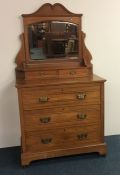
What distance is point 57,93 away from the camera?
8.10 ft

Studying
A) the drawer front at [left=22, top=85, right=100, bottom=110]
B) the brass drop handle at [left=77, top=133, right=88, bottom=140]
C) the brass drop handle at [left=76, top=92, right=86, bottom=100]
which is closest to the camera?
the drawer front at [left=22, top=85, right=100, bottom=110]

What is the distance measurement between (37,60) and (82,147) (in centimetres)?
109

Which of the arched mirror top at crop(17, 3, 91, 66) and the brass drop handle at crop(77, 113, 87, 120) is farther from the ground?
the arched mirror top at crop(17, 3, 91, 66)

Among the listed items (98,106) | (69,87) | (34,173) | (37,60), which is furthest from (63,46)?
(34,173)

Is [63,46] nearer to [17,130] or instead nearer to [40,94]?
[40,94]

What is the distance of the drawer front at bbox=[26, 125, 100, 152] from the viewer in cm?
253

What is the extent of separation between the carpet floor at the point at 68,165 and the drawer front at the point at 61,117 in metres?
0.40

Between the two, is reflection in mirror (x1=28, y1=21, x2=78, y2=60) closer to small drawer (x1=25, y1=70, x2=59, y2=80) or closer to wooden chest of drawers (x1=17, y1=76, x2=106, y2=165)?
small drawer (x1=25, y1=70, x2=59, y2=80)

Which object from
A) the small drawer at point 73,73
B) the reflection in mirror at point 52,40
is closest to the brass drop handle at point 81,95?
the small drawer at point 73,73

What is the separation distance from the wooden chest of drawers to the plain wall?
0.45 meters

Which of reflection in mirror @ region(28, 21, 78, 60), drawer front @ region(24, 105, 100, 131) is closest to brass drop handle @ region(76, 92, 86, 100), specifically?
drawer front @ region(24, 105, 100, 131)

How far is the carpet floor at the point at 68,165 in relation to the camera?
Answer: 8.04 ft

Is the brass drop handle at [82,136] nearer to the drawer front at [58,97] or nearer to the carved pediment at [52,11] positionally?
the drawer front at [58,97]

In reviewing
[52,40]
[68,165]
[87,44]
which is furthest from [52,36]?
[68,165]
